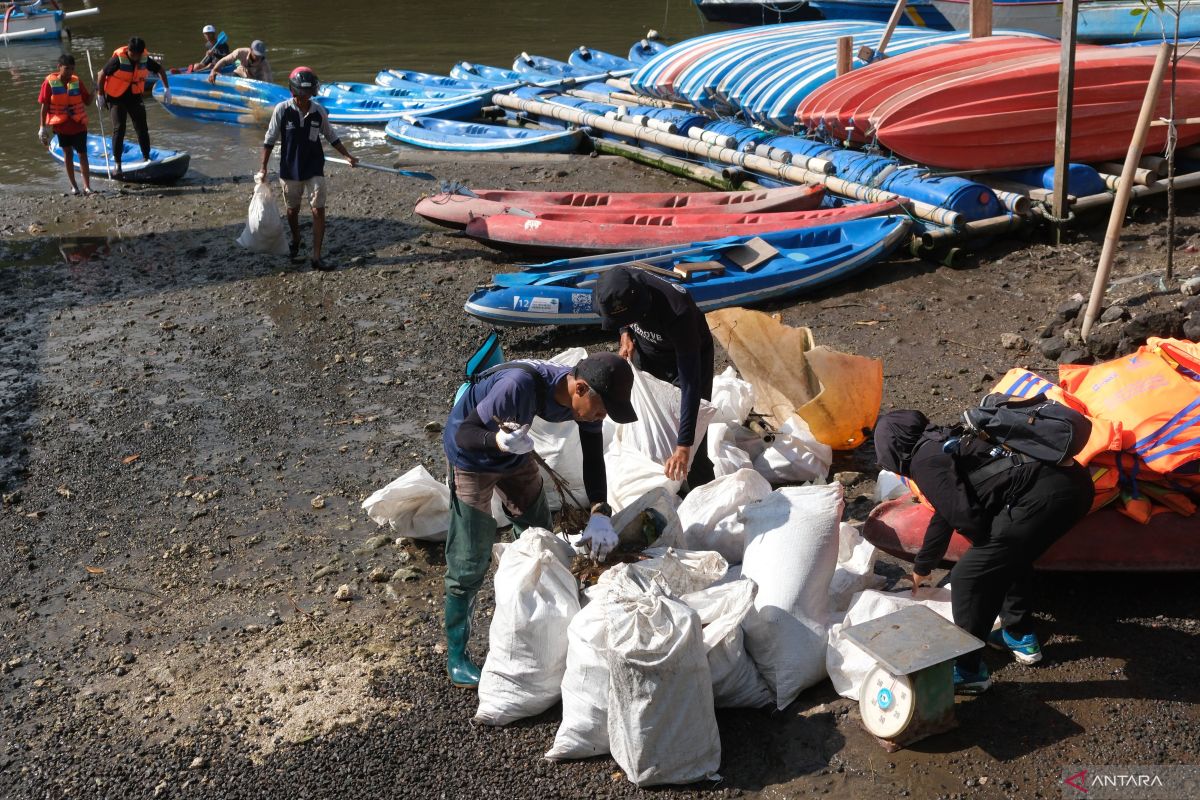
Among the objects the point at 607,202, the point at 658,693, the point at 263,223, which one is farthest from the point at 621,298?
the point at 263,223

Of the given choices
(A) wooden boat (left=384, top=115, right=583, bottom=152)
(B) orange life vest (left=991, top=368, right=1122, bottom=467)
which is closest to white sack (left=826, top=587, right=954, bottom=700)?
(B) orange life vest (left=991, top=368, right=1122, bottom=467)

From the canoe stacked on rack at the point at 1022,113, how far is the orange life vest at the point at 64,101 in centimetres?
892

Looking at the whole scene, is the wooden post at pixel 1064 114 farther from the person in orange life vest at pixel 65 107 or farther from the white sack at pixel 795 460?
the person in orange life vest at pixel 65 107

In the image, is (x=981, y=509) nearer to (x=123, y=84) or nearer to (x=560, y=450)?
(x=560, y=450)

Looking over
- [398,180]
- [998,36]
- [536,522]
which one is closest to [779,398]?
[536,522]

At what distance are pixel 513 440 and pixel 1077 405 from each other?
2.38 m

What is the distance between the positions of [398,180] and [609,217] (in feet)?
14.7

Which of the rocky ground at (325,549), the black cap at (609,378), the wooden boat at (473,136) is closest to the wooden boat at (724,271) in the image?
the rocky ground at (325,549)

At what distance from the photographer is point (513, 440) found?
163 inches

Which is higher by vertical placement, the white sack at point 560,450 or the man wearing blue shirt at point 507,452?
the man wearing blue shirt at point 507,452

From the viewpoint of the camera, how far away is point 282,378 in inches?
321

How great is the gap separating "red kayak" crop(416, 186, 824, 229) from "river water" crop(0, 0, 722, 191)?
5.62m

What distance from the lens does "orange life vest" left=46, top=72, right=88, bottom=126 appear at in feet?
42.0

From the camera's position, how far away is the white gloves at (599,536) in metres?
4.52
